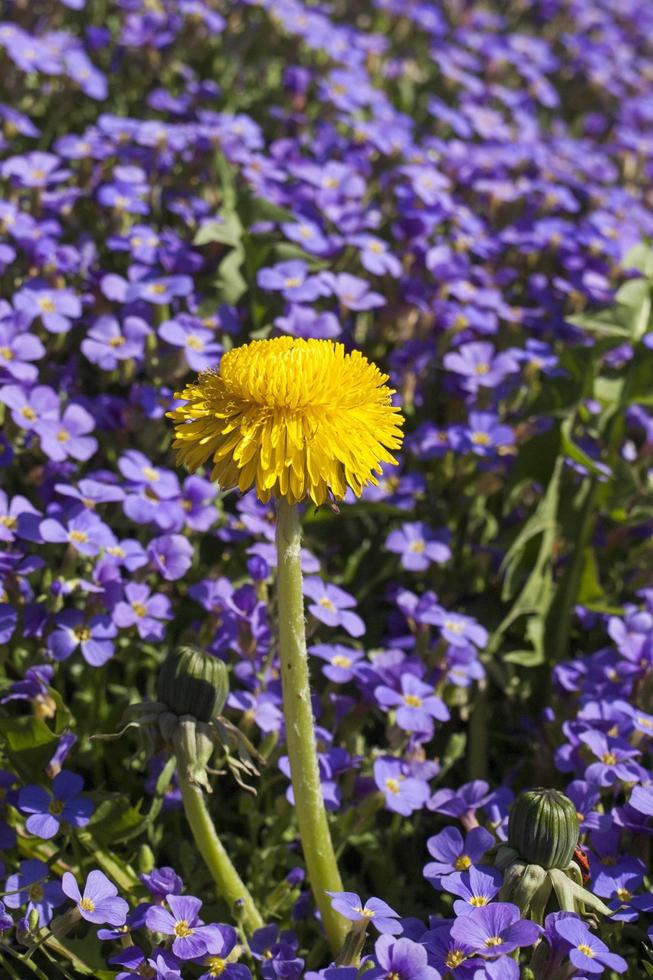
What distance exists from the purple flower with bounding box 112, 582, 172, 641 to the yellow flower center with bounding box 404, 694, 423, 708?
1.61ft

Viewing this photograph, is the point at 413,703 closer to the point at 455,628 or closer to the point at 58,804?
the point at 455,628

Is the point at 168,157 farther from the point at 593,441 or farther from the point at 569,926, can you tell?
the point at 569,926

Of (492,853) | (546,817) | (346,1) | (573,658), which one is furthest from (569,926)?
(346,1)

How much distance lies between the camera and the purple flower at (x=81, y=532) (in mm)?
2238

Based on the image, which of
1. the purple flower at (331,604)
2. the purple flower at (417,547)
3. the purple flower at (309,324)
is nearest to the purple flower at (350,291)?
the purple flower at (309,324)

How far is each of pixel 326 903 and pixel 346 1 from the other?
452cm

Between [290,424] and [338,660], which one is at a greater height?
[290,424]

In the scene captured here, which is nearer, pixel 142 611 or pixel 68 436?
pixel 142 611

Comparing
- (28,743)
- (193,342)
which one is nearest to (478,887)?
(28,743)

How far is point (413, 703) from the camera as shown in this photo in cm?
229

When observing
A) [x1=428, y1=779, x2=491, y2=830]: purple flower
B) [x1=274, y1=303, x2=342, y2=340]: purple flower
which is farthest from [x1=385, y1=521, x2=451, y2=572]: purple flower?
[x1=428, y1=779, x2=491, y2=830]: purple flower

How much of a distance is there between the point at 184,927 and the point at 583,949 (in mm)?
605

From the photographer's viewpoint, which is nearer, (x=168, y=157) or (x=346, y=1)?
(x=168, y=157)

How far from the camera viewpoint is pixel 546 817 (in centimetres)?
169
